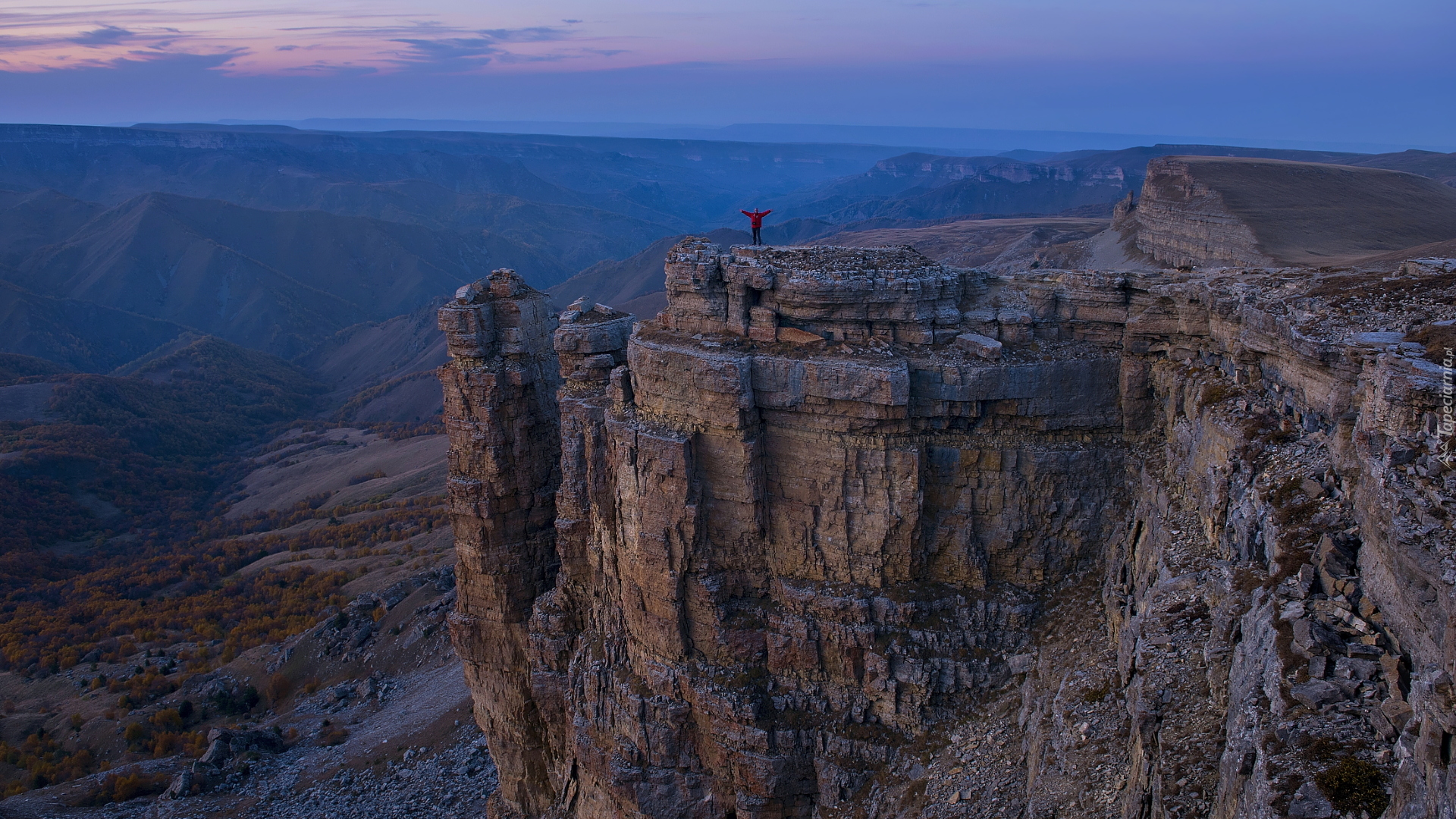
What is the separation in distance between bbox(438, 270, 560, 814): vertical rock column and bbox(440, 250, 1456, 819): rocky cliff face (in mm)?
682

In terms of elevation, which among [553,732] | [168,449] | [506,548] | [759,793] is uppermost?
[506,548]

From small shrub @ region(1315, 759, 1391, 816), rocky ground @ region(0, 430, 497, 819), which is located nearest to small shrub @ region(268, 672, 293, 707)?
rocky ground @ region(0, 430, 497, 819)

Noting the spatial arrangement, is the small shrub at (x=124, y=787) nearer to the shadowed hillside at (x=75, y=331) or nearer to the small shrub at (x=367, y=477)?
the small shrub at (x=367, y=477)

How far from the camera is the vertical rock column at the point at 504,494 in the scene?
27500 mm

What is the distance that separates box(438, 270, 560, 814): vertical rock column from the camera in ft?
90.2

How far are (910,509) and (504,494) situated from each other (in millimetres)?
13759

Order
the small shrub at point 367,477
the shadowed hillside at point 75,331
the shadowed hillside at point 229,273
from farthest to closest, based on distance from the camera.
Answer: the shadowed hillside at point 229,273 < the shadowed hillside at point 75,331 < the small shrub at point 367,477

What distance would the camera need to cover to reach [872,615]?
69.0 feet

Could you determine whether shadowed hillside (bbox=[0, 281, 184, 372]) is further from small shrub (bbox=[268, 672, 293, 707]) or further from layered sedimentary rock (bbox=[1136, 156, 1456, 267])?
layered sedimentary rock (bbox=[1136, 156, 1456, 267])

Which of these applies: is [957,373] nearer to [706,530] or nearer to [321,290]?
[706,530]

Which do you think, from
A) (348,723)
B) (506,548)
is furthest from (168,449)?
(506,548)

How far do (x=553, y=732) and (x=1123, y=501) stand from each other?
729 inches

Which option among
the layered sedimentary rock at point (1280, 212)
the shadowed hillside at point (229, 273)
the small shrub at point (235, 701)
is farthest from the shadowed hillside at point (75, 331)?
the layered sedimentary rock at point (1280, 212)

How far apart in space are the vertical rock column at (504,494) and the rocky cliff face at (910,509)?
682 millimetres
